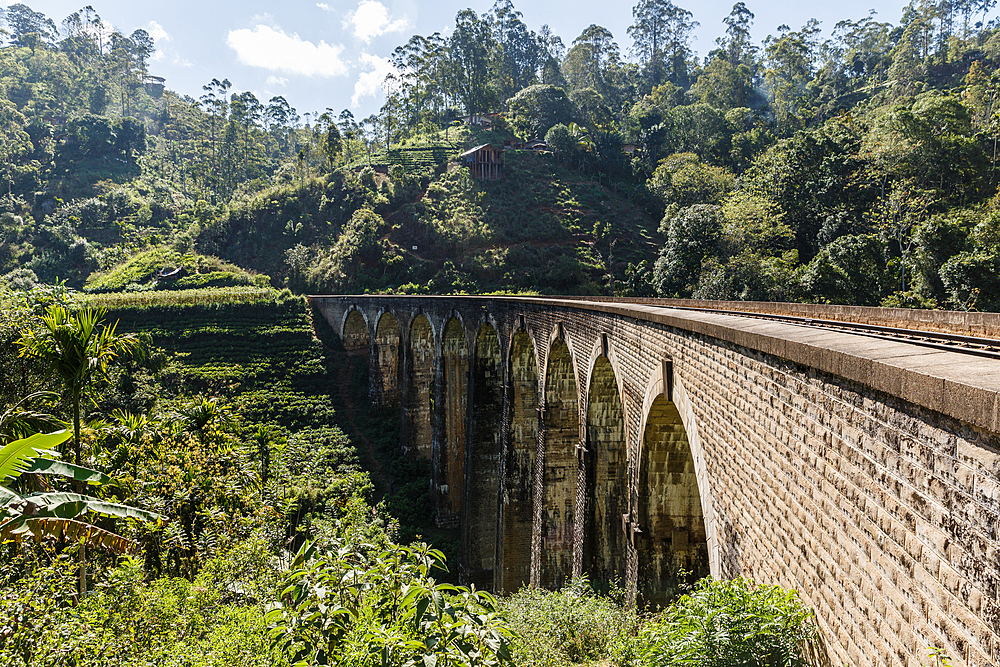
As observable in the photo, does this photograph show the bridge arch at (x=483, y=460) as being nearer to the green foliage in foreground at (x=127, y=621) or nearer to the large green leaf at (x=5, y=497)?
the green foliage in foreground at (x=127, y=621)

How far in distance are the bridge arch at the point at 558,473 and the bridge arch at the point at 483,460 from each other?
385cm

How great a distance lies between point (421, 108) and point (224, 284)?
1416 inches

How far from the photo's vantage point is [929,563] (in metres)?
2.51

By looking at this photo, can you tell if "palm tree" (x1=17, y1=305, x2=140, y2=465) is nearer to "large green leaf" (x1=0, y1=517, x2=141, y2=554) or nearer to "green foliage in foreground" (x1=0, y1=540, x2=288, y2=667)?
"large green leaf" (x1=0, y1=517, x2=141, y2=554)

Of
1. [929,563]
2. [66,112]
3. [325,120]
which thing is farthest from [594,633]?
[66,112]

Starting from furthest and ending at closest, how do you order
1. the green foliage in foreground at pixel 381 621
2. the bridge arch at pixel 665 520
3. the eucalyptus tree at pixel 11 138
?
1. the eucalyptus tree at pixel 11 138
2. the bridge arch at pixel 665 520
3. the green foliage in foreground at pixel 381 621

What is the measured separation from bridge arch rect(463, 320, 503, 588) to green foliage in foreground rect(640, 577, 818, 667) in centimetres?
1238

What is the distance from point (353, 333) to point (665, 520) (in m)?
24.0

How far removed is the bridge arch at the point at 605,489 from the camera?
1012 centimetres

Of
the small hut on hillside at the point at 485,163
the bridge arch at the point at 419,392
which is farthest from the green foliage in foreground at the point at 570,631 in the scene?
the small hut on hillside at the point at 485,163

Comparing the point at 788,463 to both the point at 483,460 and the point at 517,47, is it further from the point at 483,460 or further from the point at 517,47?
the point at 517,47

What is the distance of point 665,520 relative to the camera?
791 centimetres

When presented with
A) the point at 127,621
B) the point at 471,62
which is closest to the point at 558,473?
the point at 127,621

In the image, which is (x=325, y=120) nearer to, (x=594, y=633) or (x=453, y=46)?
(x=453, y=46)
